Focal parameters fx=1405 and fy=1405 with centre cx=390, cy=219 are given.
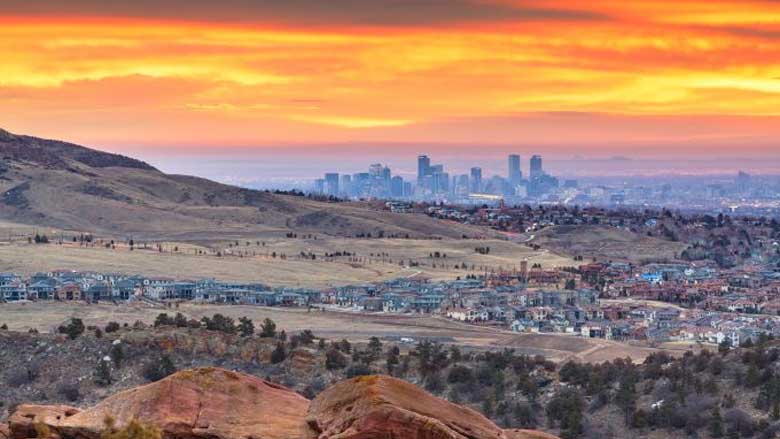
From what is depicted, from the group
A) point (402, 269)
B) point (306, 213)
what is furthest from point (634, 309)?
point (306, 213)

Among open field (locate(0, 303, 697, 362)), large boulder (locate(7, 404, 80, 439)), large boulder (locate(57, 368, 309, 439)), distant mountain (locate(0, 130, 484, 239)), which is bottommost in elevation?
open field (locate(0, 303, 697, 362))

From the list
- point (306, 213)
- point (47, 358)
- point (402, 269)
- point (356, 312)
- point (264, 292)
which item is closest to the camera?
point (47, 358)

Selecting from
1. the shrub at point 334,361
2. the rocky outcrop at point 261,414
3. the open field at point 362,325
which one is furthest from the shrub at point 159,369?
the rocky outcrop at point 261,414

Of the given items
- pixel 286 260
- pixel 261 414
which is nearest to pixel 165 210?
pixel 286 260

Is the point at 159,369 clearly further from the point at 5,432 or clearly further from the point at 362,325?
the point at 362,325

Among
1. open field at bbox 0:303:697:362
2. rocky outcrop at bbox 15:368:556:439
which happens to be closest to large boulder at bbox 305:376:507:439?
rocky outcrop at bbox 15:368:556:439

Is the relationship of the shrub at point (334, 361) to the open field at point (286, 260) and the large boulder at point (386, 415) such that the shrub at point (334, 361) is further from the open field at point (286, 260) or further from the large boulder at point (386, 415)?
the open field at point (286, 260)

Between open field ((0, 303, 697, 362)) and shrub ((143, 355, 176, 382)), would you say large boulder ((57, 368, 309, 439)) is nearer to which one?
shrub ((143, 355, 176, 382))

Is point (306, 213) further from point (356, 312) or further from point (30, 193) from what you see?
point (356, 312)
